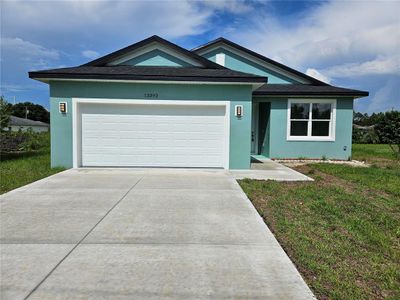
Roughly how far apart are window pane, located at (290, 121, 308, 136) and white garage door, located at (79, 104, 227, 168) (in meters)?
5.00

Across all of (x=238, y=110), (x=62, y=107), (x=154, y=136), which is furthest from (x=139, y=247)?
(x=62, y=107)

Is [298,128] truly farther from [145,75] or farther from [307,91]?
[145,75]

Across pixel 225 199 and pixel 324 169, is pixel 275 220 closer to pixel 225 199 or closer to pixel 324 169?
pixel 225 199

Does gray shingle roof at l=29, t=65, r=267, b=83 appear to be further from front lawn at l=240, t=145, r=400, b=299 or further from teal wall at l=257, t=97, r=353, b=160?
teal wall at l=257, t=97, r=353, b=160

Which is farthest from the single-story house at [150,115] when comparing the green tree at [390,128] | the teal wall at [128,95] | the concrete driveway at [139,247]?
the green tree at [390,128]

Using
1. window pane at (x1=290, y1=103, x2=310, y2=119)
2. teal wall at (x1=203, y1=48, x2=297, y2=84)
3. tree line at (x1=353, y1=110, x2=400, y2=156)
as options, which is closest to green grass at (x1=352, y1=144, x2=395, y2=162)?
window pane at (x1=290, y1=103, x2=310, y2=119)

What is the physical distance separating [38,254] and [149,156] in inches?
281

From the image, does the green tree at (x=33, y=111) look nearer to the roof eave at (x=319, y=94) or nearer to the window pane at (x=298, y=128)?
the roof eave at (x=319, y=94)

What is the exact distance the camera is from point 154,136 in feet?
36.1

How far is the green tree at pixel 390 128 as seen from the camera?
2455 centimetres

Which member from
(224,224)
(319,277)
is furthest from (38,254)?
(319,277)

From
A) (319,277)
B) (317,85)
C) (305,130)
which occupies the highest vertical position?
(317,85)

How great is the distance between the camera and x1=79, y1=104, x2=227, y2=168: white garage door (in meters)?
10.9

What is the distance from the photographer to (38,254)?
397cm
